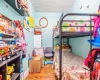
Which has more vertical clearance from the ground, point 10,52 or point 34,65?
point 10,52

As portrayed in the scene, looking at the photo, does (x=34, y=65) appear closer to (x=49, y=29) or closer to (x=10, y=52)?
(x=49, y=29)

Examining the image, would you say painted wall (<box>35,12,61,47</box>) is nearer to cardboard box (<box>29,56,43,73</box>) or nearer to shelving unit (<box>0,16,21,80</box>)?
cardboard box (<box>29,56,43,73</box>)

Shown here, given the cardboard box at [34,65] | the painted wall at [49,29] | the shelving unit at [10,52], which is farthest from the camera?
the painted wall at [49,29]

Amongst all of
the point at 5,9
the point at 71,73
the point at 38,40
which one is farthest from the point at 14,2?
the point at 38,40

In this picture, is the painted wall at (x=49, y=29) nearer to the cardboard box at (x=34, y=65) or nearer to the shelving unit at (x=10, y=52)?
the cardboard box at (x=34, y=65)

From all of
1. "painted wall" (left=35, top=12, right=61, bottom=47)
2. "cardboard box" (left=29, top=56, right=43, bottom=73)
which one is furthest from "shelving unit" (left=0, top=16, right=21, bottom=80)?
"painted wall" (left=35, top=12, right=61, bottom=47)

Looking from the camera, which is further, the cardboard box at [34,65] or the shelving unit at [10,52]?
the cardboard box at [34,65]

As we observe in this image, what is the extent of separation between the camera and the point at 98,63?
138 centimetres

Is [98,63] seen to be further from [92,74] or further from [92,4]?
[92,4]

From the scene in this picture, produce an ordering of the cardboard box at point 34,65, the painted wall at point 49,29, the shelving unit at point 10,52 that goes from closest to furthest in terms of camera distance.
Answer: the shelving unit at point 10,52 < the cardboard box at point 34,65 < the painted wall at point 49,29

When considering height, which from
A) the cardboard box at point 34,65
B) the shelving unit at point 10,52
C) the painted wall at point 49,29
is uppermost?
the painted wall at point 49,29

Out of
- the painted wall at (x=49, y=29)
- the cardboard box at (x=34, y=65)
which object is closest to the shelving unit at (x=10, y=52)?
the cardboard box at (x=34, y=65)

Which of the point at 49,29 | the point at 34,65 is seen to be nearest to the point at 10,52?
the point at 34,65

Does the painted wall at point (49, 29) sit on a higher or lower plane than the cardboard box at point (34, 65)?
higher
